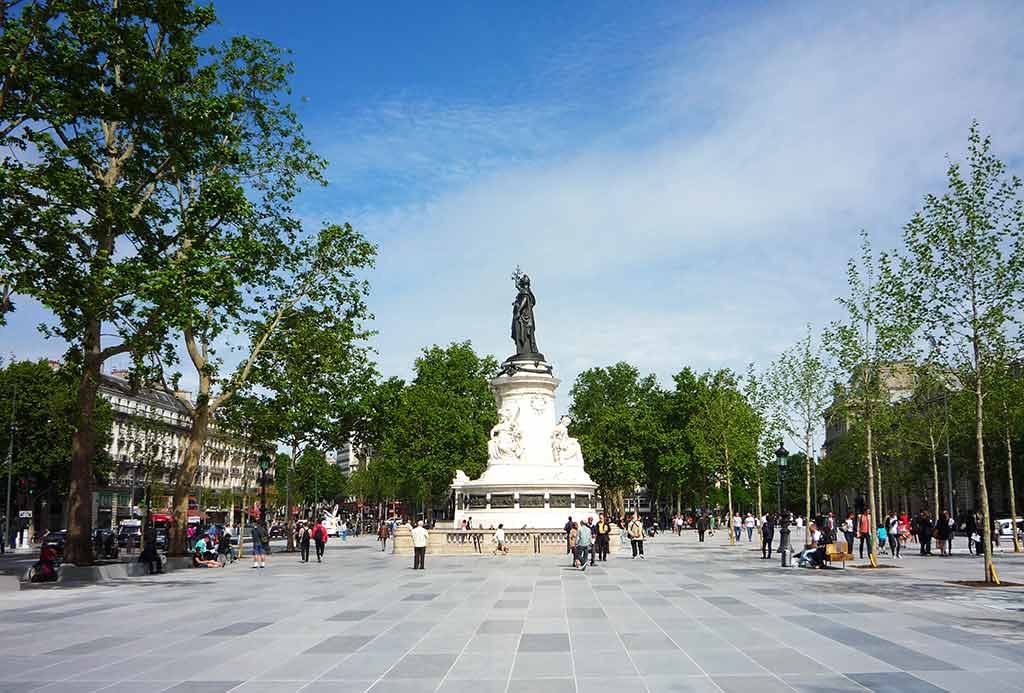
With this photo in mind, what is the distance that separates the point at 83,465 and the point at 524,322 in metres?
25.3

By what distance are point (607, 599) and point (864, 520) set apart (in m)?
15.7

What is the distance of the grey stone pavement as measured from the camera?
32.9ft

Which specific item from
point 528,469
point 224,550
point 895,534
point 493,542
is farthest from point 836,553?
point 224,550

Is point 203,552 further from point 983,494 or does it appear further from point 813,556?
point 983,494

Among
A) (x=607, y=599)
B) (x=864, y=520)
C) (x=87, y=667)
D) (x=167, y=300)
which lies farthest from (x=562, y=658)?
(x=864, y=520)

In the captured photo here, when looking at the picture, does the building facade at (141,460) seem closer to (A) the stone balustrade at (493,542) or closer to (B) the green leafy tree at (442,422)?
(B) the green leafy tree at (442,422)

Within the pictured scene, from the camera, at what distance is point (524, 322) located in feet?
155

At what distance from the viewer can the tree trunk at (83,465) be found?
26.3 metres

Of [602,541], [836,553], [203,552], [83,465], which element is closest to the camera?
[83,465]

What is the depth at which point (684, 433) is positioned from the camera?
82438 mm

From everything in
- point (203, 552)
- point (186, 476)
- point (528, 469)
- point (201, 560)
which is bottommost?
point (201, 560)

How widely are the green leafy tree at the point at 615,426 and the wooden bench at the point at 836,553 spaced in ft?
154

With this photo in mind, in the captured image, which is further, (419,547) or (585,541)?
(419,547)

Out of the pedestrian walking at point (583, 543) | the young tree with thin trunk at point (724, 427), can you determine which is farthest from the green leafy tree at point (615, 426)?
the pedestrian walking at point (583, 543)
